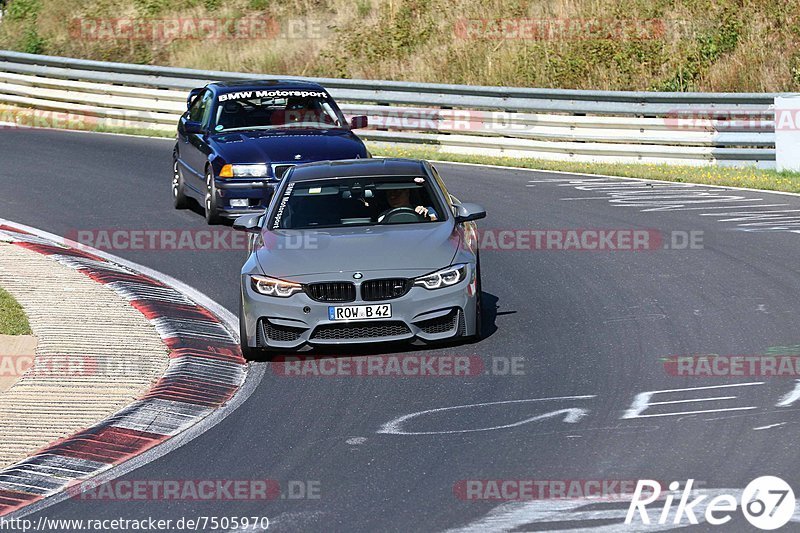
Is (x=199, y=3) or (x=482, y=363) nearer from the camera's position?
(x=482, y=363)

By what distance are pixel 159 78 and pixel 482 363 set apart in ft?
62.1

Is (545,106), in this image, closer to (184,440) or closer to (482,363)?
(482,363)

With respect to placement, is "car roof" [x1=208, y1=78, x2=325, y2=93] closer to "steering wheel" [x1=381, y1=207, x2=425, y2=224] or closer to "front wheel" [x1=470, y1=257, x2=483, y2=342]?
"steering wheel" [x1=381, y1=207, x2=425, y2=224]

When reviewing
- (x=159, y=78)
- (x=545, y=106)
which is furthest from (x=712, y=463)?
(x=159, y=78)

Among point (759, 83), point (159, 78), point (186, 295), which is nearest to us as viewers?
point (186, 295)

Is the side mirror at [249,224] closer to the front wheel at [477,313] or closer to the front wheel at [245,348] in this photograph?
the front wheel at [245,348]

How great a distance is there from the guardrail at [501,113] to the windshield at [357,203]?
1018 centimetres

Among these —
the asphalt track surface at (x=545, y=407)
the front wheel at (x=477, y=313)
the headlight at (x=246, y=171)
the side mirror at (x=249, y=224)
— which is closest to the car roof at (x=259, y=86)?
the headlight at (x=246, y=171)

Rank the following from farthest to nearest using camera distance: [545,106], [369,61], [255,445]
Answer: [369,61], [545,106], [255,445]

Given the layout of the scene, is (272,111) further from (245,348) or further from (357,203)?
(245,348)

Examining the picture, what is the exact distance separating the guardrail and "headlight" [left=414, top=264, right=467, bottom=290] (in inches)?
436

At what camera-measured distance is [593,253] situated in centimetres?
1503

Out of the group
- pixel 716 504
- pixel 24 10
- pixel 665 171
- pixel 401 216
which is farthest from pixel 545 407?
pixel 24 10

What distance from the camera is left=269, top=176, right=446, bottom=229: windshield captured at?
38.7ft
